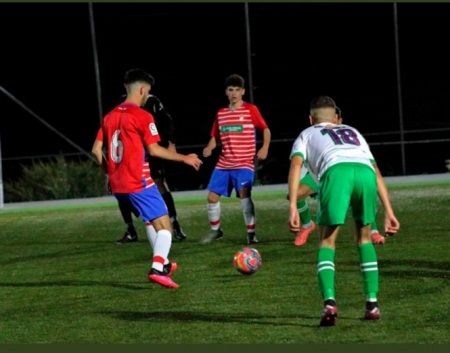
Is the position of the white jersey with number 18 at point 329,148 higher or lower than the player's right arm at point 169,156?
higher

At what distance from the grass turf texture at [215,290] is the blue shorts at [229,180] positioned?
62 centimetres

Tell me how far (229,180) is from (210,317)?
217 inches

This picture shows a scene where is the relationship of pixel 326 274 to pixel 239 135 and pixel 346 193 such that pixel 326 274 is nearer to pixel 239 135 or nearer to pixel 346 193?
pixel 346 193

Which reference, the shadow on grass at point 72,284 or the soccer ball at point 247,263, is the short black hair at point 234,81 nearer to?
the soccer ball at point 247,263

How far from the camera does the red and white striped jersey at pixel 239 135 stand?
13.9m

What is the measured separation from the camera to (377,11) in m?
27.0

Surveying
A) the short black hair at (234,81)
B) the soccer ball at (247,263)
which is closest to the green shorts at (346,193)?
the soccer ball at (247,263)

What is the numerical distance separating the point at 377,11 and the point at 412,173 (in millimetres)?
3801

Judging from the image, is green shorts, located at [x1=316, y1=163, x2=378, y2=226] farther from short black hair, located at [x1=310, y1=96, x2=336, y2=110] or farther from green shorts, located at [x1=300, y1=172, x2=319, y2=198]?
green shorts, located at [x1=300, y1=172, x2=319, y2=198]

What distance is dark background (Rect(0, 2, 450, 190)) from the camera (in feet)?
87.3

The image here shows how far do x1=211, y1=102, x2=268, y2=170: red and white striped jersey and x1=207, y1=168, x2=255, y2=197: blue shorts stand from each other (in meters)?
0.06

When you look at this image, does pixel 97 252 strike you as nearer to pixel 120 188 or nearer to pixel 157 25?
pixel 120 188

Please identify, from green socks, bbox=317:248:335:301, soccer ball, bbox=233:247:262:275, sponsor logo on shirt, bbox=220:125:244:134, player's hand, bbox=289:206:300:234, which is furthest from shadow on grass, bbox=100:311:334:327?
sponsor logo on shirt, bbox=220:125:244:134

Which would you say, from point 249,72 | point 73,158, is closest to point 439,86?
point 249,72
